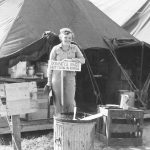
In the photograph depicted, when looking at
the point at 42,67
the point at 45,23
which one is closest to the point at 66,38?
the point at 42,67

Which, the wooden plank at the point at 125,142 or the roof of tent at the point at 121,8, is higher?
the roof of tent at the point at 121,8

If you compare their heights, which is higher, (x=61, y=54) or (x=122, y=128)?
(x=61, y=54)

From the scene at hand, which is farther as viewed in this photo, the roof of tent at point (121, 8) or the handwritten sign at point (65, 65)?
the roof of tent at point (121, 8)

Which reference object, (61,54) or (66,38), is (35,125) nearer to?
(61,54)

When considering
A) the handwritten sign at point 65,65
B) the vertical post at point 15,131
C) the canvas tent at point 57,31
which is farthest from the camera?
the canvas tent at point 57,31

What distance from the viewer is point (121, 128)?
648 centimetres

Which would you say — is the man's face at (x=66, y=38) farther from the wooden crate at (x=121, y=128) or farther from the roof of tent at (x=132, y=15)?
the roof of tent at (x=132, y=15)

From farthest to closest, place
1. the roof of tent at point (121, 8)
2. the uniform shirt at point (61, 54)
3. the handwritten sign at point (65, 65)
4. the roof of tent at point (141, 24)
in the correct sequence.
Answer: the roof of tent at point (121, 8), the roof of tent at point (141, 24), the uniform shirt at point (61, 54), the handwritten sign at point (65, 65)

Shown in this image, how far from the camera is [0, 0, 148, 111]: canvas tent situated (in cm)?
701

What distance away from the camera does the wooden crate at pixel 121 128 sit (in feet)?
21.1

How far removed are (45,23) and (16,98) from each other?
309 centimetres

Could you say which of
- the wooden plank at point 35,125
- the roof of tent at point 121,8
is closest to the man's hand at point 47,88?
the wooden plank at point 35,125

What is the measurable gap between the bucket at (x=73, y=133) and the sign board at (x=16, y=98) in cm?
51

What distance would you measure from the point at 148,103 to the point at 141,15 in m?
3.00
